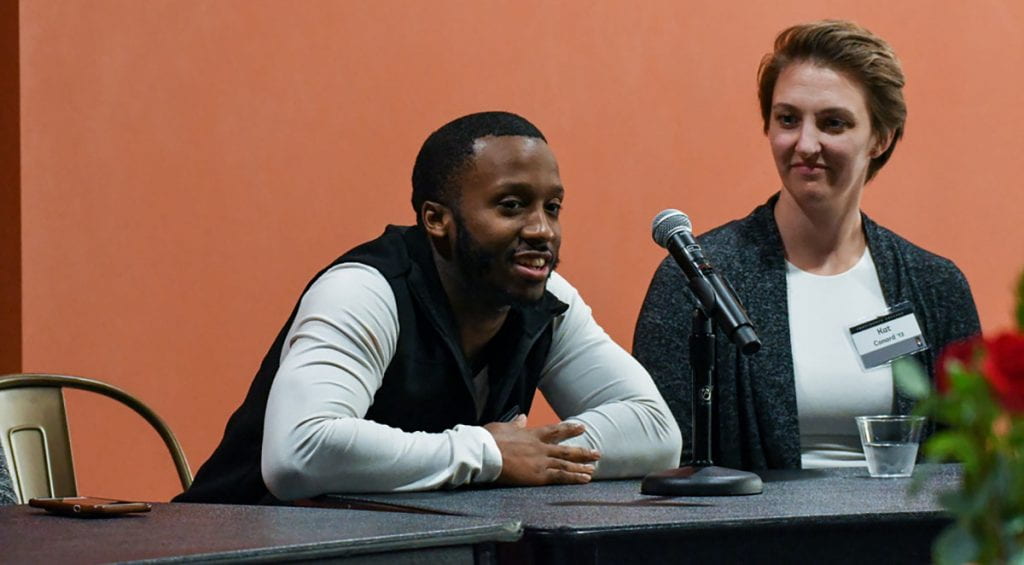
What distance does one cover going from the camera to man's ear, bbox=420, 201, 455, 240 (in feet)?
6.51

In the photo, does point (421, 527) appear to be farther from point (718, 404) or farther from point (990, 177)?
point (990, 177)

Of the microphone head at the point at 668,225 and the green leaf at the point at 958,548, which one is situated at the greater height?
the microphone head at the point at 668,225

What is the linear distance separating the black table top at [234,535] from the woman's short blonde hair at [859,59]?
1.50m

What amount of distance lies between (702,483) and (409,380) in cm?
46

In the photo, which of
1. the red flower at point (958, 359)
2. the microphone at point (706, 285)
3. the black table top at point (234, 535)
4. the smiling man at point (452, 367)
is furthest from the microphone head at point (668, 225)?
the red flower at point (958, 359)

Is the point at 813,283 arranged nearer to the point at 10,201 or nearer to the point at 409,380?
the point at 409,380

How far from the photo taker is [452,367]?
192 centimetres

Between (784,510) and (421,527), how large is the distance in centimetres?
47

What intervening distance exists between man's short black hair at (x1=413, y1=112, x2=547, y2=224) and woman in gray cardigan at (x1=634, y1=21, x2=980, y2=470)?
53cm

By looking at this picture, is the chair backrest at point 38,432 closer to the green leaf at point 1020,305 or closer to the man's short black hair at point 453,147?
the man's short black hair at point 453,147

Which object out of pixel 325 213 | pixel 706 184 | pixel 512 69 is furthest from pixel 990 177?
pixel 325 213

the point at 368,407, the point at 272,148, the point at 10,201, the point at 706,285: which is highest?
the point at 272,148

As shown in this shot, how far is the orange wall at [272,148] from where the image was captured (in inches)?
104

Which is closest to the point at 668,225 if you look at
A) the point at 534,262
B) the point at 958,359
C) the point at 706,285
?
the point at 706,285
